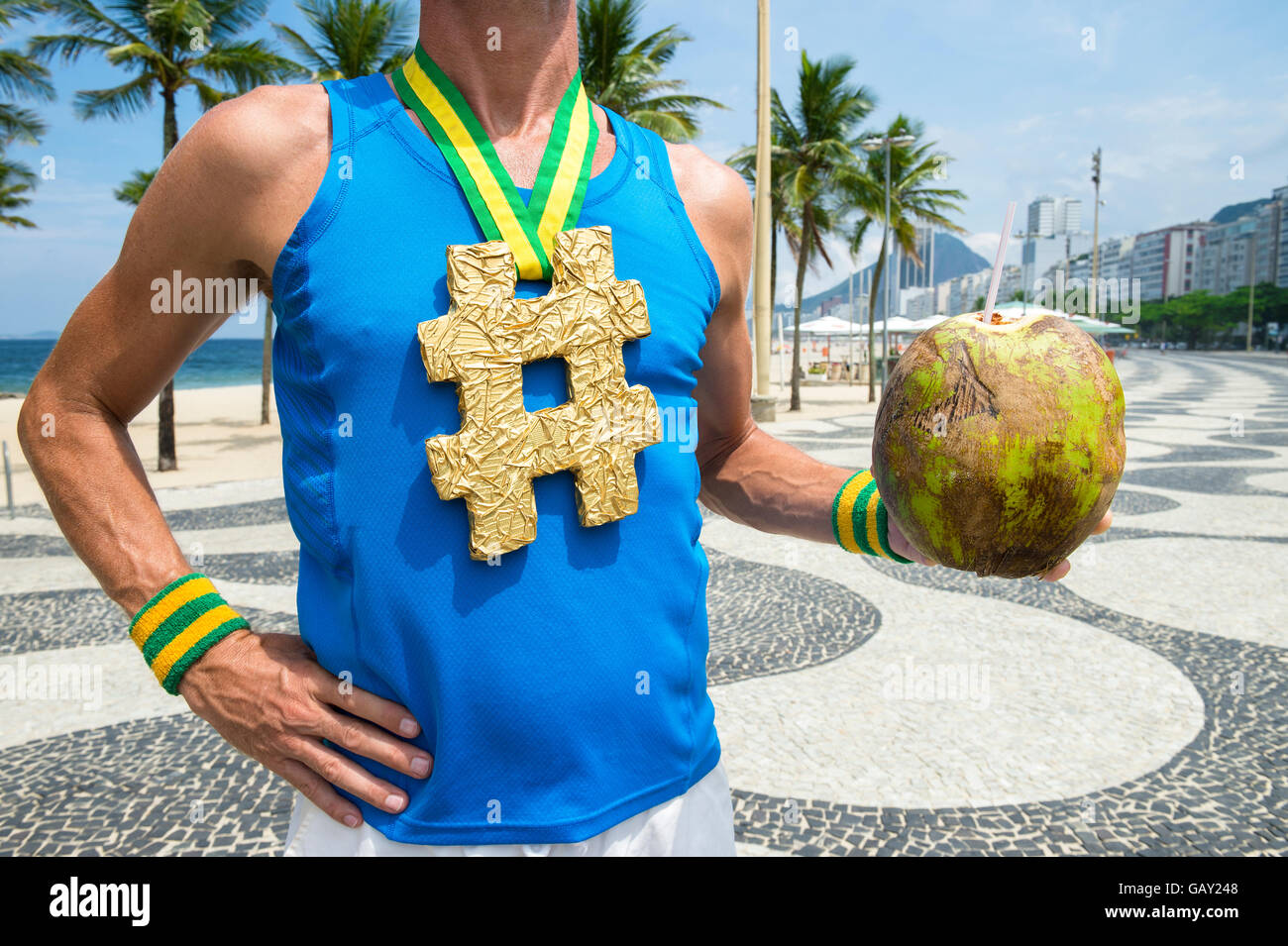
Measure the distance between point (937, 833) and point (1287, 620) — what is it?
371 centimetres

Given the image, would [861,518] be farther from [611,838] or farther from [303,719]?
[303,719]

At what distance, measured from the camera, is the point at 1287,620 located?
5.21 metres

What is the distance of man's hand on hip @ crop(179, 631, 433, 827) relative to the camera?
103 cm

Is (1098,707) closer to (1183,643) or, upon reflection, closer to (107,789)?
(1183,643)

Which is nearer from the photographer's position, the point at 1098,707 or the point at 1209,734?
the point at 1209,734

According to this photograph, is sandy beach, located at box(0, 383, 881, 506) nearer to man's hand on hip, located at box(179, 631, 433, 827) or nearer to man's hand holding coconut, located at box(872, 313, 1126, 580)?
man's hand on hip, located at box(179, 631, 433, 827)

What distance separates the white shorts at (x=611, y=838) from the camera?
107 centimetres

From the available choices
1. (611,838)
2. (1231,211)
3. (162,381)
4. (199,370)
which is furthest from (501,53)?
(1231,211)

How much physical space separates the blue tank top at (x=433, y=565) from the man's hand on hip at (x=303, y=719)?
3 cm

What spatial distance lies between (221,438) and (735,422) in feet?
66.0

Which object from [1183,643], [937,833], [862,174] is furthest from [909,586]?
[862,174]

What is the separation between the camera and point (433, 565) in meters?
1.02

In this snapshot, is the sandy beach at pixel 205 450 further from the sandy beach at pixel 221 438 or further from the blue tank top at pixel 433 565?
→ the blue tank top at pixel 433 565

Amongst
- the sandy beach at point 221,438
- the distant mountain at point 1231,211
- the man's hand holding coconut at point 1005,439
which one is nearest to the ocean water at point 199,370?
the sandy beach at point 221,438
